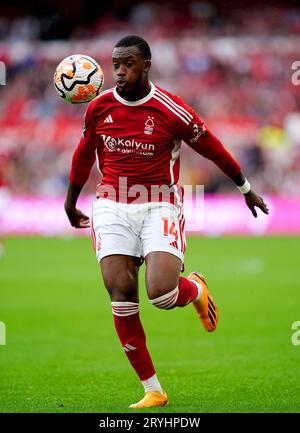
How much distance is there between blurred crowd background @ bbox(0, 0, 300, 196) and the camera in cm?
2727

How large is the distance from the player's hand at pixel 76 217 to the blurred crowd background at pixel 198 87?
19353mm

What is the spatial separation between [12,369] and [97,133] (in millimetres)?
2633

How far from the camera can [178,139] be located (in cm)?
675

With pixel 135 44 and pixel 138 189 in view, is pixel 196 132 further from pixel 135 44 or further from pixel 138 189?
pixel 135 44

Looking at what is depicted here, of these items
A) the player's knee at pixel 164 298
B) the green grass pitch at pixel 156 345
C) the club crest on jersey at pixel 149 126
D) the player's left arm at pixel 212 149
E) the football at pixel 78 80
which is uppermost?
the football at pixel 78 80

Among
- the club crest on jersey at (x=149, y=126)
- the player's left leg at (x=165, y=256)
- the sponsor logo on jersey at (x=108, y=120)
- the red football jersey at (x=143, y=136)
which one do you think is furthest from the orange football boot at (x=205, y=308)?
the sponsor logo on jersey at (x=108, y=120)

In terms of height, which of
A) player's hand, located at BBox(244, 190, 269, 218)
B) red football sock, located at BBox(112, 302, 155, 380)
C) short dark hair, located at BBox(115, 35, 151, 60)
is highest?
short dark hair, located at BBox(115, 35, 151, 60)

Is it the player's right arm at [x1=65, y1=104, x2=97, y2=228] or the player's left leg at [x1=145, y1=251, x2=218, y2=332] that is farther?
the player's right arm at [x1=65, y1=104, x2=97, y2=228]

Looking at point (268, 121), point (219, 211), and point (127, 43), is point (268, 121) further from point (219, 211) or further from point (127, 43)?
point (127, 43)

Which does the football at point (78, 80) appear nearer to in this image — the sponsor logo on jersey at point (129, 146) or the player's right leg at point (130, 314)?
the sponsor logo on jersey at point (129, 146)

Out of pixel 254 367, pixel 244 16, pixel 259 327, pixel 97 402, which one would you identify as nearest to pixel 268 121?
pixel 244 16

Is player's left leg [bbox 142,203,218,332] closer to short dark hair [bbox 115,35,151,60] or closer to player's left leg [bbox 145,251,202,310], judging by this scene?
player's left leg [bbox 145,251,202,310]

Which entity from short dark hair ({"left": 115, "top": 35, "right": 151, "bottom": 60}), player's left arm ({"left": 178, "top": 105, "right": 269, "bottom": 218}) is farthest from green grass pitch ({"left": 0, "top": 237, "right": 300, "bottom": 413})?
short dark hair ({"left": 115, "top": 35, "right": 151, "bottom": 60})

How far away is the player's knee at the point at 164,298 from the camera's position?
21.0 ft
